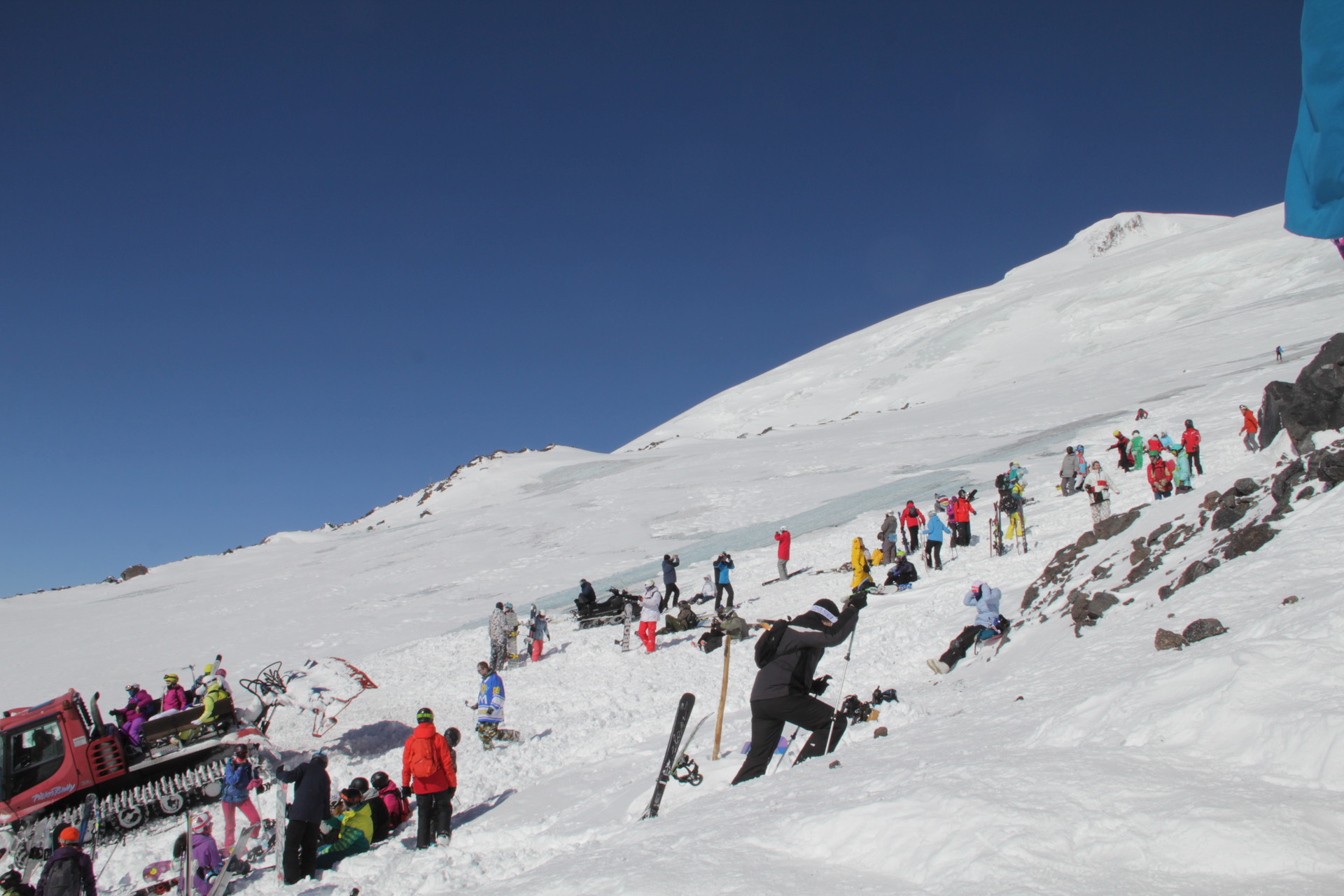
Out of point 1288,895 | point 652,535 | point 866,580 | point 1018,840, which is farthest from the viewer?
point 652,535

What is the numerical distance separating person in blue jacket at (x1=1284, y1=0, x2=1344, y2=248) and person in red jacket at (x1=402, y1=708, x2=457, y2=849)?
7.34 m

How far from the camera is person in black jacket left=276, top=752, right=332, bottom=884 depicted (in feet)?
22.5

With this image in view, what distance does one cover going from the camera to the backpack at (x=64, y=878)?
19.7 feet

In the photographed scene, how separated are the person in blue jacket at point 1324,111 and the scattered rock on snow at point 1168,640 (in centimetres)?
317

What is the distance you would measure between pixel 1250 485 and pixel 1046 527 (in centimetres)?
718

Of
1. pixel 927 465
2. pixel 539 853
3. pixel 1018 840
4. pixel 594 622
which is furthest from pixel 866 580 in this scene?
pixel 927 465

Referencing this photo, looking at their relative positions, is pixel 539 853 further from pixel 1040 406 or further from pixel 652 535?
pixel 1040 406

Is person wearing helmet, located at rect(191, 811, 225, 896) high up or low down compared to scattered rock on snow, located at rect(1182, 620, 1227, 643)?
down

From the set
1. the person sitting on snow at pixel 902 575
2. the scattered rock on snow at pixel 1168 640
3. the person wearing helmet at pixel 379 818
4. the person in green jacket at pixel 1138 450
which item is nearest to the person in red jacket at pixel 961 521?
the person sitting on snow at pixel 902 575

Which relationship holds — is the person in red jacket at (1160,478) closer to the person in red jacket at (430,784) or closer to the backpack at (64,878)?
the person in red jacket at (430,784)

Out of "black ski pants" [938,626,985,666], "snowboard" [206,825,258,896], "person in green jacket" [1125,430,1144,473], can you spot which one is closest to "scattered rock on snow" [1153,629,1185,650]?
"black ski pants" [938,626,985,666]

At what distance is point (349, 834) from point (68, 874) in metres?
2.14

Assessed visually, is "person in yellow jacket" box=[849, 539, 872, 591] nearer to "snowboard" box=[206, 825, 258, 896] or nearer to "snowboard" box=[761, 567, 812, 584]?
"snowboard" box=[761, 567, 812, 584]

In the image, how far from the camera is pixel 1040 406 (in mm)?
37531
